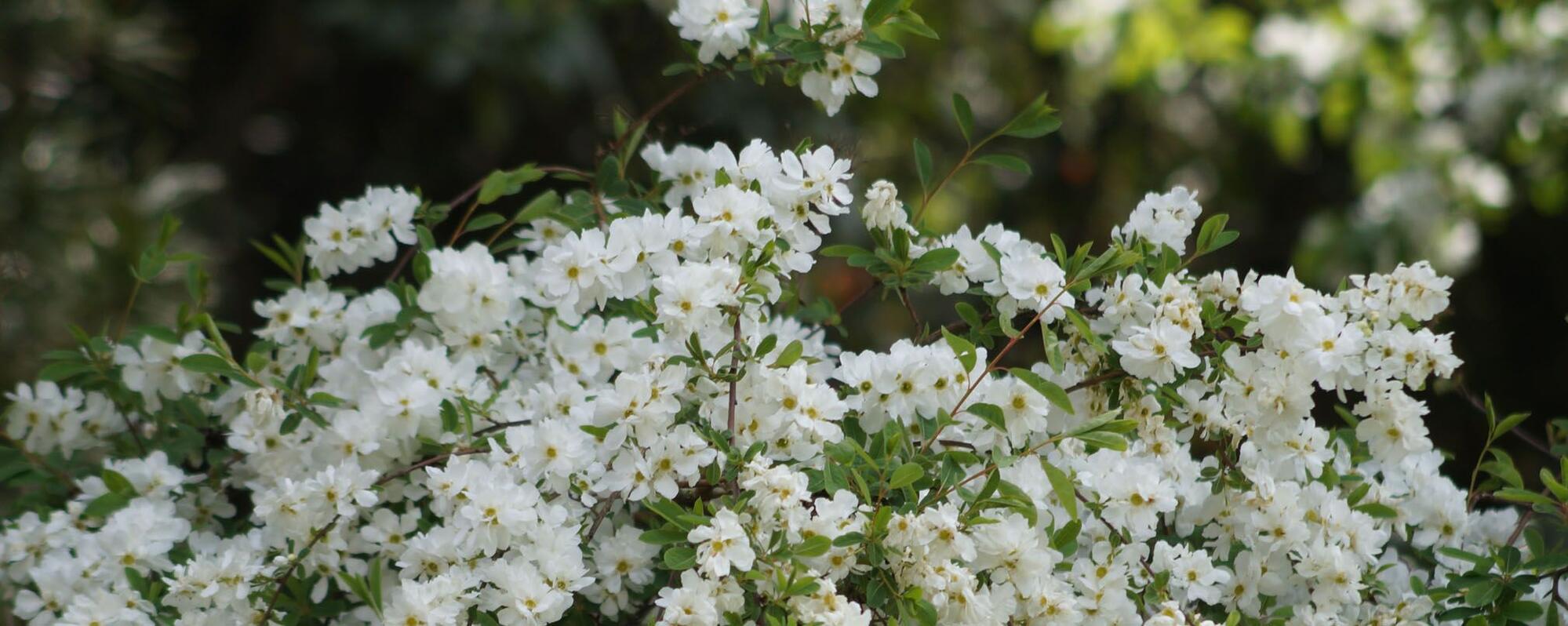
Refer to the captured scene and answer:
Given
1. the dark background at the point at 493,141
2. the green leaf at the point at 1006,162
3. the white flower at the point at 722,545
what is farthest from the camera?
the dark background at the point at 493,141

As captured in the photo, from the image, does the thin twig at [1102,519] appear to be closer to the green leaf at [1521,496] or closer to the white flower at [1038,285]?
the white flower at [1038,285]

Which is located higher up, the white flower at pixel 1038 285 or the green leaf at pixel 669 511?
the white flower at pixel 1038 285

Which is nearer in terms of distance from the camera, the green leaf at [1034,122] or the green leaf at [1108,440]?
the green leaf at [1108,440]

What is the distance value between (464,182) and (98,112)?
1.25m

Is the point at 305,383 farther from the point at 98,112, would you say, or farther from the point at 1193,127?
the point at 1193,127

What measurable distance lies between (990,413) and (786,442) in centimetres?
16

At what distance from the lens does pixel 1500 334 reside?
165 inches

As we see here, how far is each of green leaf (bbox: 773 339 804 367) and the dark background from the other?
2.28 metres

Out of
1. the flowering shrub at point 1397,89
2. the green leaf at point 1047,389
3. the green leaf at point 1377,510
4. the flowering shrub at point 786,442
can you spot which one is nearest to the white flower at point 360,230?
the flowering shrub at point 786,442

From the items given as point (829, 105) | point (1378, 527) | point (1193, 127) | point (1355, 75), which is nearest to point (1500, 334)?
point (1355, 75)

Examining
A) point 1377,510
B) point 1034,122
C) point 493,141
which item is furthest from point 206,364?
point 493,141

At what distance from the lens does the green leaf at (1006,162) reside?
130 centimetres

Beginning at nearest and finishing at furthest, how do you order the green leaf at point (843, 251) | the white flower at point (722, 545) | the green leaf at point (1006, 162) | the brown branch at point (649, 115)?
1. the white flower at point (722, 545)
2. the green leaf at point (843, 251)
3. the green leaf at point (1006, 162)
4. the brown branch at point (649, 115)

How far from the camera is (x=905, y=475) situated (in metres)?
0.99
